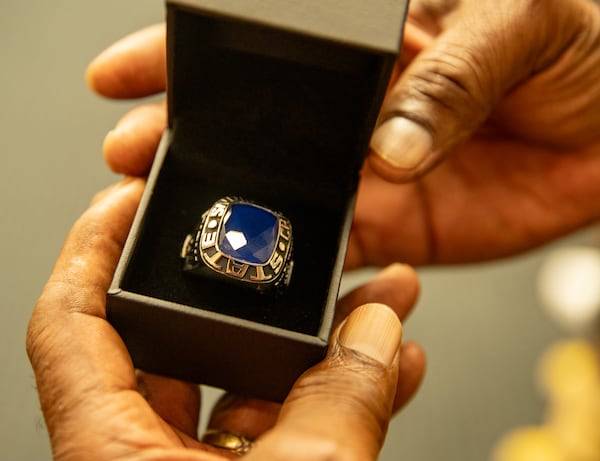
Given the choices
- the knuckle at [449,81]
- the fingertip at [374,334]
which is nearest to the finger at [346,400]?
the fingertip at [374,334]

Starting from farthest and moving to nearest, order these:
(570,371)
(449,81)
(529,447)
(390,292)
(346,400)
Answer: (570,371) < (529,447) < (390,292) < (449,81) < (346,400)

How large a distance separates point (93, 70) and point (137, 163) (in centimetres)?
23

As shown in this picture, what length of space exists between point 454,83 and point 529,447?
109 centimetres

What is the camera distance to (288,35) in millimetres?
787

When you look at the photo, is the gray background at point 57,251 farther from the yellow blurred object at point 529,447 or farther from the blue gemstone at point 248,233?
the blue gemstone at point 248,233

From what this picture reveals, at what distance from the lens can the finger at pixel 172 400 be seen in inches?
37.9

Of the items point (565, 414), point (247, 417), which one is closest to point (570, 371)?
point (565, 414)

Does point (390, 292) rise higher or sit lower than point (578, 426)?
higher

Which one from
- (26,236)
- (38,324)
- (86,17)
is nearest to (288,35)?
(38,324)

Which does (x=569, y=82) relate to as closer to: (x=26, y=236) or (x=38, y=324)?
(x=38, y=324)

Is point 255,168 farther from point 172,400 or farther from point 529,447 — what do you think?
point 529,447

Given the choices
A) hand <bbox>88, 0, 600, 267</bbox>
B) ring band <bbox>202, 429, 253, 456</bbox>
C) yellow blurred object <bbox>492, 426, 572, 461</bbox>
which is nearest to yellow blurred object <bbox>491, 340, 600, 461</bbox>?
yellow blurred object <bbox>492, 426, 572, 461</bbox>

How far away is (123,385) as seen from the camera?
75cm

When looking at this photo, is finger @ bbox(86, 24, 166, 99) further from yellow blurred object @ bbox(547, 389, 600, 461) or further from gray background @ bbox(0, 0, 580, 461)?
yellow blurred object @ bbox(547, 389, 600, 461)
